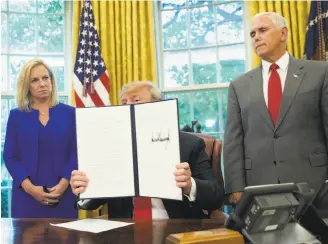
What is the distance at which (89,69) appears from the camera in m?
4.00

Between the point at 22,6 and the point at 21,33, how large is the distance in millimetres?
306

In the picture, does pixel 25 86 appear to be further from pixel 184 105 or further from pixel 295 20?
pixel 295 20

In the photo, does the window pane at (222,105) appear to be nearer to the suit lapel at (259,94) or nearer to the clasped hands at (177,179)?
the suit lapel at (259,94)

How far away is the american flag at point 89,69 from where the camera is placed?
3.94m

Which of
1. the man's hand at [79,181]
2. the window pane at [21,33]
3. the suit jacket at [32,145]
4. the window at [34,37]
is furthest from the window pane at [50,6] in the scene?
the man's hand at [79,181]

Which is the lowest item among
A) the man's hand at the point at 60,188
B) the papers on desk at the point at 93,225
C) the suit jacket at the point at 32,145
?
the papers on desk at the point at 93,225

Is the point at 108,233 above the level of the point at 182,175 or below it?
below

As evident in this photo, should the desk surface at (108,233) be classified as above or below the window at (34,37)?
below

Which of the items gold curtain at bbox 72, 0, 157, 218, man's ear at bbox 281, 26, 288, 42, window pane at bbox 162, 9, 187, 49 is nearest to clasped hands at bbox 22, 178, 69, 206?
man's ear at bbox 281, 26, 288, 42

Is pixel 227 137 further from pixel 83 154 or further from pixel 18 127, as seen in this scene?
pixel 18 127

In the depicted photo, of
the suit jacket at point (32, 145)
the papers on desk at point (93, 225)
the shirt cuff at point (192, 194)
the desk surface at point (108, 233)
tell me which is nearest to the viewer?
the desk surface at point (108, 233)

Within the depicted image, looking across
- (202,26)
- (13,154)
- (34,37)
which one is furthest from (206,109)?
(13,154)

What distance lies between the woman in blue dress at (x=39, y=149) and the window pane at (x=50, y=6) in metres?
2.24

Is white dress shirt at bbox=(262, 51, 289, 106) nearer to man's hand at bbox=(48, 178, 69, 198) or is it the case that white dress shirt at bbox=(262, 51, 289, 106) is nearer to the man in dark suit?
the man in dark suit
